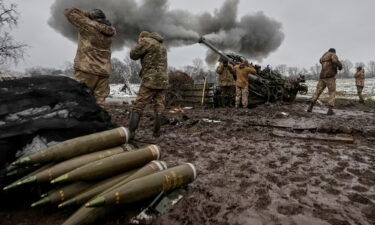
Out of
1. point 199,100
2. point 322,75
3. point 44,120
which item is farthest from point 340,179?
point 199,100

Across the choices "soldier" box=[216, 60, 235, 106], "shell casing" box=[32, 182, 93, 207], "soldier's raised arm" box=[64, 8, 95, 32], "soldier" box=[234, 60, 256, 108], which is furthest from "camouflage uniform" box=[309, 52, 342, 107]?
"shell casing" box=[32, 182, 93, 207]

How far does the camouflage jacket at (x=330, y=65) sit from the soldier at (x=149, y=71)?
19.7 ft

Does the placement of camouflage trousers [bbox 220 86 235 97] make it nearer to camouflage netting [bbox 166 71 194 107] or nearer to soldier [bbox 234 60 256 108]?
soldier [bbox 234 60 256 108]

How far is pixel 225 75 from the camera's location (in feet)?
37.1

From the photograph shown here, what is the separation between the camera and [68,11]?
175 inches

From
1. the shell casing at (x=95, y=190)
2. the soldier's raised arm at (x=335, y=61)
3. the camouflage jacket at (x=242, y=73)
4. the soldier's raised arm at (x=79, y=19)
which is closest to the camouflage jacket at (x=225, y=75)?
the camouflage jacket at (x=242, y=73)

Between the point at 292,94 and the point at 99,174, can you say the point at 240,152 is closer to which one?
the point at 99,174

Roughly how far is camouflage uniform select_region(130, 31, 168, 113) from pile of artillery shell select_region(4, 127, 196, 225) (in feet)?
7.15

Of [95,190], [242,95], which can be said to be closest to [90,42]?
[95,190]

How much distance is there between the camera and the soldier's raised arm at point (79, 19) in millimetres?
4438

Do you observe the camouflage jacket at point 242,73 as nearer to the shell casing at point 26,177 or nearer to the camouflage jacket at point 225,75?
the camouflage jacket at point 225,75

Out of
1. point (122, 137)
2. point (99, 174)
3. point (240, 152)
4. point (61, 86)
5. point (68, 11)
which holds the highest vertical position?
point (68, 11)

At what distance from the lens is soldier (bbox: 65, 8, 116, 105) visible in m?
4.48

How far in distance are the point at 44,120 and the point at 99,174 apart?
0.91 m
